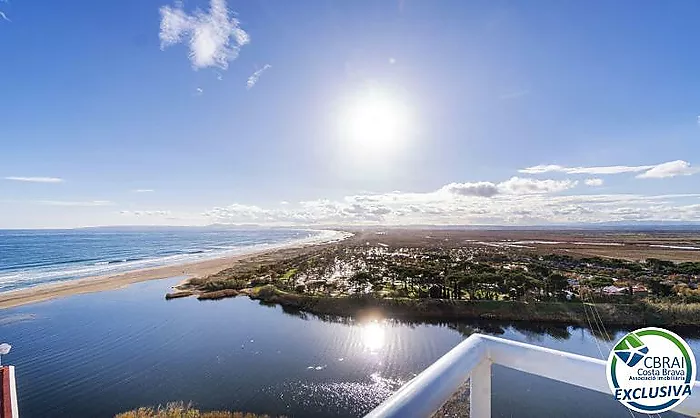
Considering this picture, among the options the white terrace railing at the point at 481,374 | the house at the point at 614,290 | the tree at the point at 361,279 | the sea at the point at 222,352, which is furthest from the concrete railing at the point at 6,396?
the house at the point at 614,290

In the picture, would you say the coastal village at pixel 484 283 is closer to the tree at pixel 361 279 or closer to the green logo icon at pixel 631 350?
the tree at pixel 361 279

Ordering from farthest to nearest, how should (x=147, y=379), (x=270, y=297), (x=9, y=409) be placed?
(x=270, y=297) → (x=147, y=379) → (x=9, y=409)

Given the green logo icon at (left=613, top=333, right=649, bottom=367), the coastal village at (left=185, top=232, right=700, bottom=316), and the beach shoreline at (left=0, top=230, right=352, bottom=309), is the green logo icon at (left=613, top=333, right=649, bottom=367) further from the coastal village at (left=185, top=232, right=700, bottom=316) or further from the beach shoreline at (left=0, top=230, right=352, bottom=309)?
the beach shoreline at (left=0, top=230, right=352, bottom=309)

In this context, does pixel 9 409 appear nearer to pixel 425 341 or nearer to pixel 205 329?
pixel 205 329

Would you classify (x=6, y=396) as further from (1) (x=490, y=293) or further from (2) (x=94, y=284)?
(2) (x=94, y=284)

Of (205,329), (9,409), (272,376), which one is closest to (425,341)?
(272,376)
